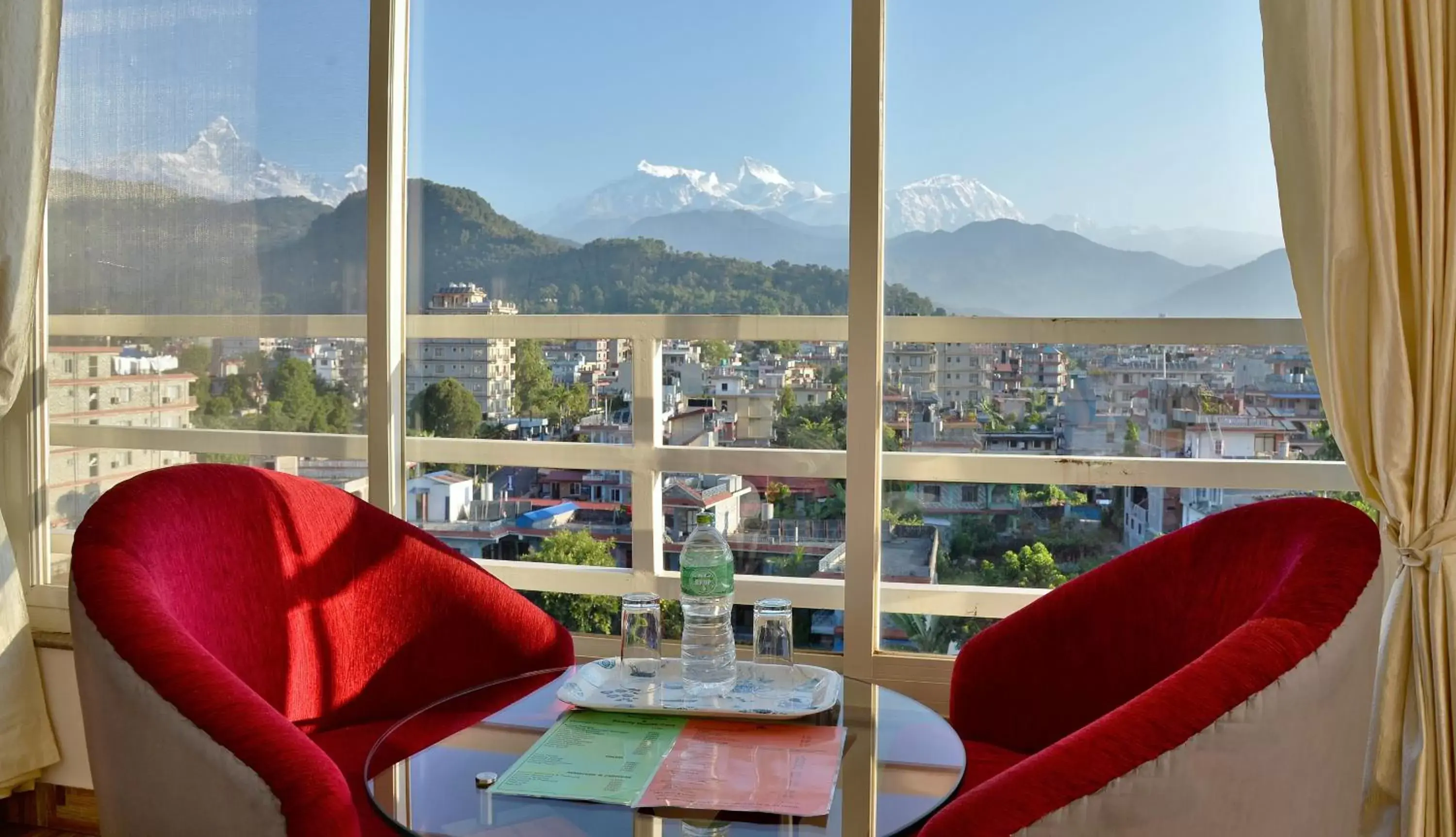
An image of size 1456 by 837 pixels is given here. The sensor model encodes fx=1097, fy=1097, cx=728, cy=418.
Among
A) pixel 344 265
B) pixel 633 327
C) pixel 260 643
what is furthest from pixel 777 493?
pixel 344 265

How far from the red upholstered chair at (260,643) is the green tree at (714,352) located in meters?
0.74

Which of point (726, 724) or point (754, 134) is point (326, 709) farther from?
point (754, 134)

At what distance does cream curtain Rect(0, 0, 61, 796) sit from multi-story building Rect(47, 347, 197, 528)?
0.72 ft

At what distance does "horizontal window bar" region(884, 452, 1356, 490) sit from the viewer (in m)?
2.29

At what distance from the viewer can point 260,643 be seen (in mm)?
1968

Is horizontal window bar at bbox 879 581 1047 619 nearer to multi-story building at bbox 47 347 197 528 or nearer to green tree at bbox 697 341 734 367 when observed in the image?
green tree at bbox 697 341 734 367

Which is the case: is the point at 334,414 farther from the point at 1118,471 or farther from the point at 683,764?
the point at 1118,471

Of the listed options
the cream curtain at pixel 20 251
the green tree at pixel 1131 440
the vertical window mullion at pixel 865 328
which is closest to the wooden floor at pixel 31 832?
the cream curtain at pixel 20 251

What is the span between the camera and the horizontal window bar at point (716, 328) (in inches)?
91.4

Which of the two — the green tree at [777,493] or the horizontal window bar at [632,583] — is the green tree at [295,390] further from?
the green tree at [777,493]

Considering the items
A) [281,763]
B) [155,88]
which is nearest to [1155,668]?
[281,763]

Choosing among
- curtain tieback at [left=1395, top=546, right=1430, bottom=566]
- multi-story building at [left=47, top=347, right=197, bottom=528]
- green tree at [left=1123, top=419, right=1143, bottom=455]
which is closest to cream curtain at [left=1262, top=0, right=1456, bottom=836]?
curtain tieback at [left=1395, top=546, right=1430, bottom=566]

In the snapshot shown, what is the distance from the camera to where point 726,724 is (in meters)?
1.66

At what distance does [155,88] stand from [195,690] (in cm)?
208
